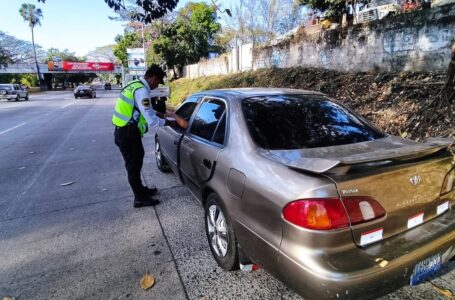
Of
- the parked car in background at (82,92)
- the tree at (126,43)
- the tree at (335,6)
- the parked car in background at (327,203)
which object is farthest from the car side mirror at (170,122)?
the tree at (126,43)

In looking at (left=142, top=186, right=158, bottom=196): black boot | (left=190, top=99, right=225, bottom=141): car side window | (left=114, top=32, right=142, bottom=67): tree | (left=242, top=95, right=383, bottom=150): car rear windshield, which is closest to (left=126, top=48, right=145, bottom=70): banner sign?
(left=114, top=32, right=142, bottom=67): tree

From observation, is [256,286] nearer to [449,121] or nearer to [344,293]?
[344,293]

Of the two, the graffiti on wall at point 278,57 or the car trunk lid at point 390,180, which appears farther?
the graffiti on wall at point 278,57

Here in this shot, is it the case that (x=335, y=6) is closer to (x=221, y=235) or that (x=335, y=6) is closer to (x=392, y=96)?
(x=392, y=96)

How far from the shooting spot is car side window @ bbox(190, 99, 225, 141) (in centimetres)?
322

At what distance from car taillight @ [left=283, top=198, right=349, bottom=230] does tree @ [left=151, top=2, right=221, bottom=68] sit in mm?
29396

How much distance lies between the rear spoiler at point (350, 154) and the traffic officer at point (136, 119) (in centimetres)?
180

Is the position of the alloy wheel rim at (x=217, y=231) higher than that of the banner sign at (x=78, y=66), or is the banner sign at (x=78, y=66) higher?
the banner sign at (x=78, y=66)

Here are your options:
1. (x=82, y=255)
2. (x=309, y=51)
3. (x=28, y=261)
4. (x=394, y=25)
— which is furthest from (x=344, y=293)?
(x=309, y=51)

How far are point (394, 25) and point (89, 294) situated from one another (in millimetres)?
8173

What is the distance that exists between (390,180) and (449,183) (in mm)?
636

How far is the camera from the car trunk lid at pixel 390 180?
6.15 feet

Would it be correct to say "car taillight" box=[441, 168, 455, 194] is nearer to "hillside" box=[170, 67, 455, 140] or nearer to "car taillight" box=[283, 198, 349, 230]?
"car taillight" box=[283, 198, 349, 230]

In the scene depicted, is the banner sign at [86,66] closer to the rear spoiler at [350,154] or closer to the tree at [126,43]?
the tree at [126,43]
